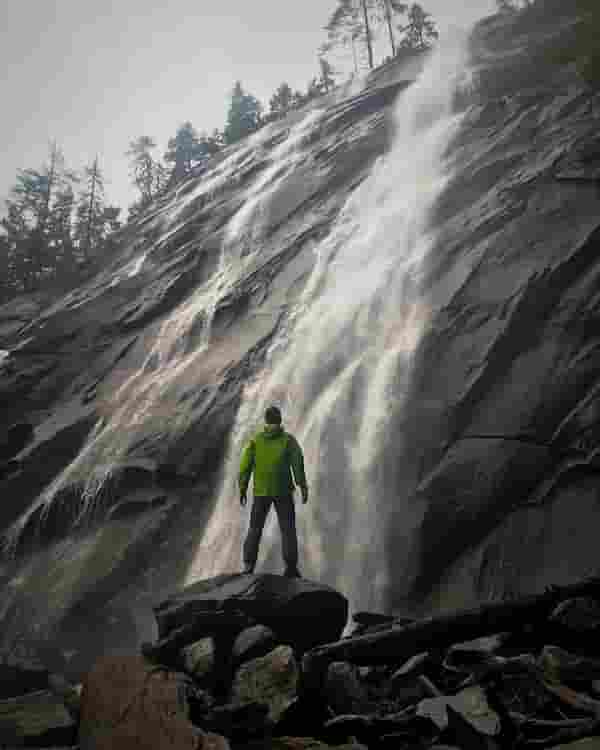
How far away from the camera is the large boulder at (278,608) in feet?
18.2

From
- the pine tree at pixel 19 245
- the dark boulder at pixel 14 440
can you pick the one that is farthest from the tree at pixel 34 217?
the dark boulder at pixel 14 440

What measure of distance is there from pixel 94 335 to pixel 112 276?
4.81 meters

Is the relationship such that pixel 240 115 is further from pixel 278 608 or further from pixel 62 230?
pixel 278 608

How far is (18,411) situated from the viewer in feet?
58.3

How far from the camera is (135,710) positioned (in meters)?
4.01

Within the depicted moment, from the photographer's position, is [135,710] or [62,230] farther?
[62,230]

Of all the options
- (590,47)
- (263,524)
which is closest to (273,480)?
(263,524)

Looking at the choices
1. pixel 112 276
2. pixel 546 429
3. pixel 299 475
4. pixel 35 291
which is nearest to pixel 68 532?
pixel 299 475

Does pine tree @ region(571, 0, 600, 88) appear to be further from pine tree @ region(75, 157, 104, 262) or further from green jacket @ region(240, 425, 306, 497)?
pine tree @ region(75, 157, 104, 262)

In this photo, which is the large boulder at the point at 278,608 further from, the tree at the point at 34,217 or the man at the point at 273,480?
the tree at the point at 34,217

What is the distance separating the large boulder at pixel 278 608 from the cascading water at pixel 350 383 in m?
3.06

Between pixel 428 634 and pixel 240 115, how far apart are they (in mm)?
52369

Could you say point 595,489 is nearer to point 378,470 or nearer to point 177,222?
point 378,470

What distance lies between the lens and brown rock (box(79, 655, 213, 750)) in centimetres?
365
